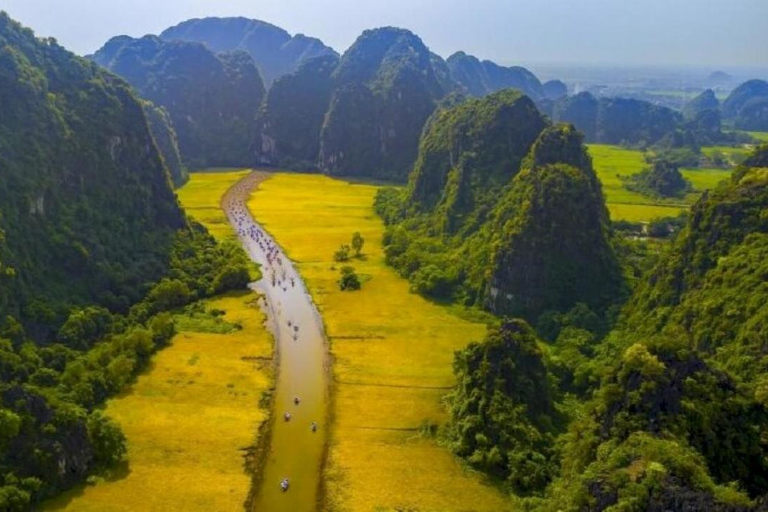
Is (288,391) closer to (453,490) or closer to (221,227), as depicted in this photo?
(453,490)

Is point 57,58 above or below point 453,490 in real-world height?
above

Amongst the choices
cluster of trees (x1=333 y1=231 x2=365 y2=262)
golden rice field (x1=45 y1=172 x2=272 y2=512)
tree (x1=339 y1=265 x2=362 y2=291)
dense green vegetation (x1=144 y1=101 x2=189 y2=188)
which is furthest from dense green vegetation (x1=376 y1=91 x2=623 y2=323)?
dense green vegetation (x1=144 y1=101 x2=189 y2=188)

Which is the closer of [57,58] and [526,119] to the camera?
[57,58]

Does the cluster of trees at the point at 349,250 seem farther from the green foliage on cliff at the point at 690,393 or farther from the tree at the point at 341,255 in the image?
the green foliage on cliff at the point at 690,393

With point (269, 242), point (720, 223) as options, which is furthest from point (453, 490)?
point (269, 242)

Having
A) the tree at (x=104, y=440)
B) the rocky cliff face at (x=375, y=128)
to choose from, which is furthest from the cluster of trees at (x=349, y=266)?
the rocky cliff face at (x=375, y=128)

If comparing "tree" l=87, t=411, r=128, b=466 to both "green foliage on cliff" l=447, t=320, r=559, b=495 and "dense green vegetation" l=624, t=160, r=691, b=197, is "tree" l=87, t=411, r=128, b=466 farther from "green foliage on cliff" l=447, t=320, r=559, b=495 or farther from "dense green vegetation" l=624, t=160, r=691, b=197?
"dense green vegetation" l=624, t=160, r=691, b=197
